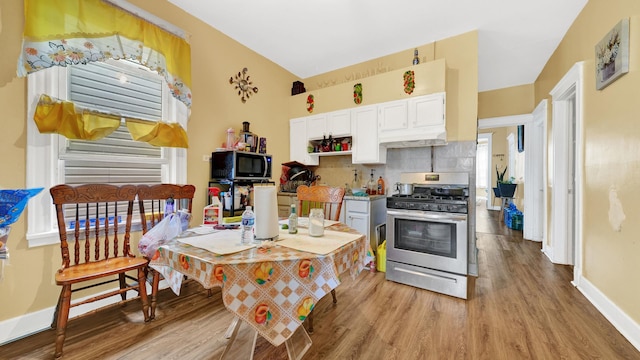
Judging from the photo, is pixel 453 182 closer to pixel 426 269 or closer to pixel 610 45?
pixel 426 269

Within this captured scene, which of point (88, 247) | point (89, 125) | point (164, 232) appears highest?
point (89, 125)

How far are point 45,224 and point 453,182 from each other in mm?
3757

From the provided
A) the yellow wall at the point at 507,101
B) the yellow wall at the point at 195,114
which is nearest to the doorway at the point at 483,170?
the yellow wall at the point at 507,101

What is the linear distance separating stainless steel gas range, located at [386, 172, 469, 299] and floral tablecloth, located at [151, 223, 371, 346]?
5.58ft

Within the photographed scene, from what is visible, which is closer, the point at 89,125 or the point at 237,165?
the point at 89,125

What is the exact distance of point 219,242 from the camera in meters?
1.26

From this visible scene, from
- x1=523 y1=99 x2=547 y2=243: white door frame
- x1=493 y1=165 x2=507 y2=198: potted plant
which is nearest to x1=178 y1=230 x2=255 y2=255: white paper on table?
x1=523 y1=99 x2=547 y2=243: white door frame

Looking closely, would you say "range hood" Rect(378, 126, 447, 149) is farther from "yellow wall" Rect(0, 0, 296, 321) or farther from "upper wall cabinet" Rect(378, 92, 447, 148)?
"yellow wall" Rect(0, 0, 296, 321)

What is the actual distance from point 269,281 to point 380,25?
301 cm

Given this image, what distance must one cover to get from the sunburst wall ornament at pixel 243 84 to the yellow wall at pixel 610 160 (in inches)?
138

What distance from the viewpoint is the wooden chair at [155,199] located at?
77.1 inches

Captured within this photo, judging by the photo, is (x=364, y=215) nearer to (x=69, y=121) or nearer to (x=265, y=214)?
(x=265, y=214)

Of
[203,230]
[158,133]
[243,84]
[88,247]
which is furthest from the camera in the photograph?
[243,84]

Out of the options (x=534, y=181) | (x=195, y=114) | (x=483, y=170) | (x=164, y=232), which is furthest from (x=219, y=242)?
(x=483, y=170)
